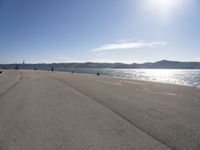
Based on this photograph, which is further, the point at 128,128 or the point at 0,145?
the point at 128,128

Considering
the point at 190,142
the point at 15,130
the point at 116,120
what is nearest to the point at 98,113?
the point at 116,120

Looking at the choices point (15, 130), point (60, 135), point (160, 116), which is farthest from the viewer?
point (160, 116)

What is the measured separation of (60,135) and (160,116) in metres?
3.95

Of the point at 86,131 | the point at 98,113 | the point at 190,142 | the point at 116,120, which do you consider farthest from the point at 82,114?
the point at 190,142

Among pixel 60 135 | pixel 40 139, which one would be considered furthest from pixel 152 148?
pixel 40 139

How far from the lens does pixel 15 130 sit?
5.39m

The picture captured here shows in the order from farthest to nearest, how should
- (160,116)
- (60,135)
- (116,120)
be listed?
(160,116) → (116,120) → (60,135)

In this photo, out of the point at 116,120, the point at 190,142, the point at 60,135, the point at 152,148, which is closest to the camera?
the point at 152,148

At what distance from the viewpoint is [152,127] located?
5828 mm

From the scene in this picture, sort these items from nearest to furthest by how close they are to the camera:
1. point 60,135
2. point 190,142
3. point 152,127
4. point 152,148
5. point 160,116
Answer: point 152,148
point 190,142
point 60,135
point 152,127
point 160,116

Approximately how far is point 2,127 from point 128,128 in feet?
12.2

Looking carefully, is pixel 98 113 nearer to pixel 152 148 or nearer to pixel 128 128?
pixel 128 128

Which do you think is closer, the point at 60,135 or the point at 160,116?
the point at 60,135

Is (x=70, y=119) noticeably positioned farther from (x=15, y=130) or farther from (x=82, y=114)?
(x=15, y=130)
